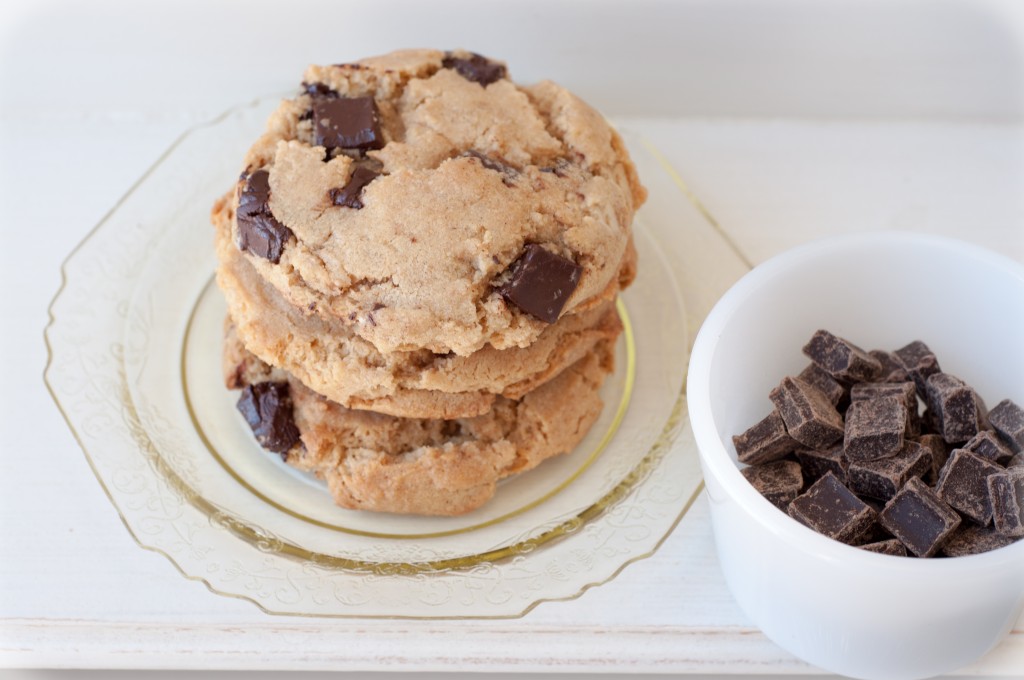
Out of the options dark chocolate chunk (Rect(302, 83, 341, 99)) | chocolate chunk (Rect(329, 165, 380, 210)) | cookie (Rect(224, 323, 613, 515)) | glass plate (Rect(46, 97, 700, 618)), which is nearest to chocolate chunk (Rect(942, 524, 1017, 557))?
glass plate (Rect(46, 97, 700, 618))

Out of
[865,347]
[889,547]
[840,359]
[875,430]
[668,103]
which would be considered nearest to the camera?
[889,547]

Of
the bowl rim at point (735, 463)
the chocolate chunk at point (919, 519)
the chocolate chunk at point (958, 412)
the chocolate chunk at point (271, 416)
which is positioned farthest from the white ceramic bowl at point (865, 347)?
the chocolate chunk at point (271, 416)

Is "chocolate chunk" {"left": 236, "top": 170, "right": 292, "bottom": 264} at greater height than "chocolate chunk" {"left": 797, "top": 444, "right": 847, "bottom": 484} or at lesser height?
greater

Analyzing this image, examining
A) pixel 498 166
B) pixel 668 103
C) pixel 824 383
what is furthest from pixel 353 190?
pixel 668 103

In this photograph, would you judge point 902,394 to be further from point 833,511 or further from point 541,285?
point 541,285

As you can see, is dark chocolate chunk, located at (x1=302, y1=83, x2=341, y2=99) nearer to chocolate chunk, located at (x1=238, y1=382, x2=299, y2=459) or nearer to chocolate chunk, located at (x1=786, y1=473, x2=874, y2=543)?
chocolate chunk, located at (x1=238, y1=382, x2=299, y2=459)

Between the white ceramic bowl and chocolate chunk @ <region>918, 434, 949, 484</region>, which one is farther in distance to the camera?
chocolate chunk @ <region>918, 434, 949, 484</region>

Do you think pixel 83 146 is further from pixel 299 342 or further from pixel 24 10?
pixel 299 342
